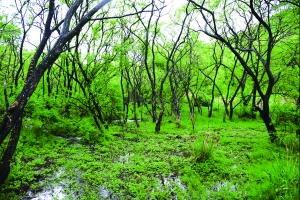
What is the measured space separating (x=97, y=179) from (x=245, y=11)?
15483 mm

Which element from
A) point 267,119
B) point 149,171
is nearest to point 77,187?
point 149,171

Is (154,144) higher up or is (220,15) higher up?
(220,15)

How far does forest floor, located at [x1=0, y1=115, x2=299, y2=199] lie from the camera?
5004mm

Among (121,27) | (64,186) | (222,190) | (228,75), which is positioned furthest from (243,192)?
(228,75)

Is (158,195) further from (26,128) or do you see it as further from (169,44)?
(169,44)

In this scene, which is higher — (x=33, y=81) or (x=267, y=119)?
(x=33, y=81)

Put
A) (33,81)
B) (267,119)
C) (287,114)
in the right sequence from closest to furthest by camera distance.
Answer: (33,81), (287,114), (267,119)

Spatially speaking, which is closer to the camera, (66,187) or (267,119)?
(66,187)

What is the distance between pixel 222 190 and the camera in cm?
525

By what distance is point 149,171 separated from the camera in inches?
262

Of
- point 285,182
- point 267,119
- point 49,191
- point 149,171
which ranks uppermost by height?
point 267,119

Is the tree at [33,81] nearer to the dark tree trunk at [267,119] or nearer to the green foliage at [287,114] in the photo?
the green foliage at [287,114]

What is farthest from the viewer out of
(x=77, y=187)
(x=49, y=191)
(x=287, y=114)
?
(x=287, y=114)

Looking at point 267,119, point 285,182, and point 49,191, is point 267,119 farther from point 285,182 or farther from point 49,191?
point 49,191
